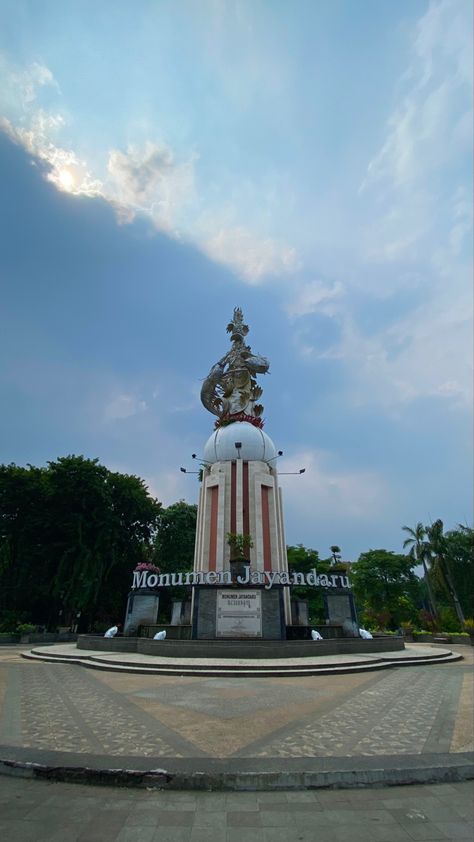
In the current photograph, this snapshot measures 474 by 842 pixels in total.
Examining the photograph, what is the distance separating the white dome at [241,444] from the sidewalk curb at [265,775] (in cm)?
2668

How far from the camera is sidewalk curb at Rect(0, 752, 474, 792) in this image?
442cm

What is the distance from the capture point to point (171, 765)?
4707 mm

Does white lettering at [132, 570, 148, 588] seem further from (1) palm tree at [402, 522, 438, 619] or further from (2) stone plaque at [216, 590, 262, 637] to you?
(1) palm tree at [402, 522, 438, 619]

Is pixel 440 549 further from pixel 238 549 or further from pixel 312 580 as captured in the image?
pixel 238 549

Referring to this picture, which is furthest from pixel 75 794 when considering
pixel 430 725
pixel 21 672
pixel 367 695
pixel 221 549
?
pixel 221 549

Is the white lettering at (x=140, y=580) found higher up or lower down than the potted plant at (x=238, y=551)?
lower down

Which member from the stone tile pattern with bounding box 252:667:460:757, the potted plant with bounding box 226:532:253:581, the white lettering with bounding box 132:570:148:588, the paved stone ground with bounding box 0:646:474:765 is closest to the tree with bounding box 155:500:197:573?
the potted plant with bounding box 226:532:253:581

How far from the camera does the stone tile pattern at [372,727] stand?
17.7ft

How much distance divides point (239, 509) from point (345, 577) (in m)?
8.66

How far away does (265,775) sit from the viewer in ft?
14.7

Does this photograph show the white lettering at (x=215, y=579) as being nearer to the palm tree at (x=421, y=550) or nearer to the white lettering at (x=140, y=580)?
the white lettering at (x=140, y=580)

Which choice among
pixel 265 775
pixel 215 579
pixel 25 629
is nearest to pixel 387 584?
pixel 215 579

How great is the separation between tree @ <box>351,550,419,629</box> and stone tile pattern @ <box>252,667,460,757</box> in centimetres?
3655

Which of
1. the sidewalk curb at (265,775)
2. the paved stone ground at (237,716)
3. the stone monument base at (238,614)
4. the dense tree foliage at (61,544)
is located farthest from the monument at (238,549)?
the sidewalk curb at (265,775)
